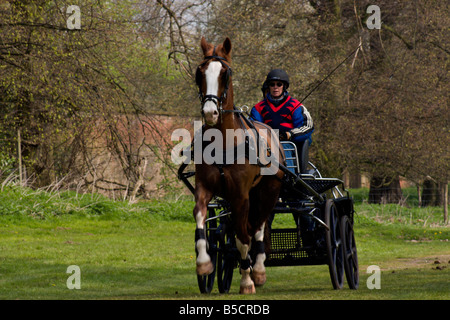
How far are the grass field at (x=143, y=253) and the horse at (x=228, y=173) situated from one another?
1.73ft

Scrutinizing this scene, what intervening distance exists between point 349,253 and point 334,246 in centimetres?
71

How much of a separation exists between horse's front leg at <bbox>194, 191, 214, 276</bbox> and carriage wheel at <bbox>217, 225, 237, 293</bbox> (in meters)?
1.10

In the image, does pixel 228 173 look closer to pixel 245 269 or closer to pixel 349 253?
pixel 245 269

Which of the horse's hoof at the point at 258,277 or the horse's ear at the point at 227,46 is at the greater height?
the horse's ear at the point at 227,46

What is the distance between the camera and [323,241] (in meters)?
7.64

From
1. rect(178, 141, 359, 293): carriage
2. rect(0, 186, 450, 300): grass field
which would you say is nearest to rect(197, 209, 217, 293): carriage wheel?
rect(178, 141, 359, 293): carriage

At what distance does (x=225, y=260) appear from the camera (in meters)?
8.14

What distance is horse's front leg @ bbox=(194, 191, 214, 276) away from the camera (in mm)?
6176

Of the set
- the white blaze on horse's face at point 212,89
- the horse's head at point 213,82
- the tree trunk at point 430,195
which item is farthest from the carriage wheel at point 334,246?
the tree trunk at point 430,195

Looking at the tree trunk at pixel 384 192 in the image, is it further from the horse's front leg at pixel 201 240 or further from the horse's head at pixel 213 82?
the horse's front leg at pixel 201 240

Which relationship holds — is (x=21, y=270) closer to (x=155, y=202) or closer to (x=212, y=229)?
(x=212, y=229)

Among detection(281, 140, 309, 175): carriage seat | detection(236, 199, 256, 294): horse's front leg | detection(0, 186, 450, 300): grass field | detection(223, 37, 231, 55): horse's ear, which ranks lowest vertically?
detection(0, 186, 450, 300): grass field

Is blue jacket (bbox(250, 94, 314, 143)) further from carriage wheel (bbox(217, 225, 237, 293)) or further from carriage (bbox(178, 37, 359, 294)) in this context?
carriage wheel (bbox(217, 225, 237, 293))

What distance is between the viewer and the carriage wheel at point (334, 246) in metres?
7.41
